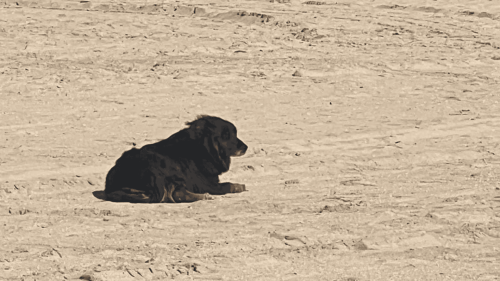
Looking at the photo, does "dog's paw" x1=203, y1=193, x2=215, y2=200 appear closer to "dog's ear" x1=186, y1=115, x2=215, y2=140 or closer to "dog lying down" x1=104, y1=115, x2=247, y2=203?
"dog lying down" x1=104, y1=115, x2=247, y2=203

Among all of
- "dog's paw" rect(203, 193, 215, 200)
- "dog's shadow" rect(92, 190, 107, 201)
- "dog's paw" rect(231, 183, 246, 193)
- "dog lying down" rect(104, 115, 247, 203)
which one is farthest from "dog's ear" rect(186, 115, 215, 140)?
"dog's shadow" rect(92, 190, 107, 201)

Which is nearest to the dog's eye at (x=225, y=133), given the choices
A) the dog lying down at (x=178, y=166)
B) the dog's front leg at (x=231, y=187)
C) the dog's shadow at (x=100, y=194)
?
the dog lying down at (x=178, y=166)

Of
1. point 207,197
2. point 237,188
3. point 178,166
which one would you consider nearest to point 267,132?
point 237,188

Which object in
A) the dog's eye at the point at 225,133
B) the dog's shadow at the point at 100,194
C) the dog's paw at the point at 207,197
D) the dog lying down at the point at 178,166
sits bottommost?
the dog's shadow at the point at 100,194

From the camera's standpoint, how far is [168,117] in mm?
8062

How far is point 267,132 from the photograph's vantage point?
25.1 ft

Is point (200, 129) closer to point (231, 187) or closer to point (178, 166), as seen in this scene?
point (178, 166)

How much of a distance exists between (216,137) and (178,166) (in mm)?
388

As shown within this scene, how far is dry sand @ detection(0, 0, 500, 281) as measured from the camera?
15.6 feet

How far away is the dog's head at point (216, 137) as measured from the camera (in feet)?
18.0

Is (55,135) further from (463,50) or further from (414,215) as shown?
(463,50)

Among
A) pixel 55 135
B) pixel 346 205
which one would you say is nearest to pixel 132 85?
pixel 55 135

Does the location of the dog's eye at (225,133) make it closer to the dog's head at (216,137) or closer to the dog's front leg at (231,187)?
the dog's head at (216,137)

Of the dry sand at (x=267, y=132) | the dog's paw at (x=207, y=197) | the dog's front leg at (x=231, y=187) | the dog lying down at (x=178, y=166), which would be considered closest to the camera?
the dry sand at (x=267, y=132)
